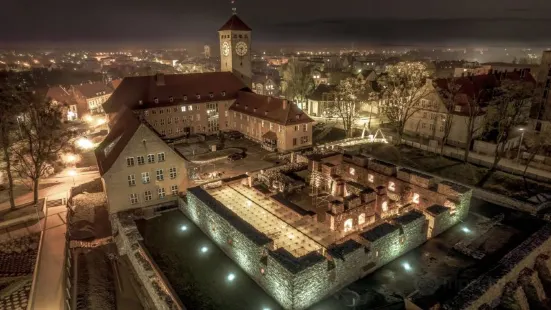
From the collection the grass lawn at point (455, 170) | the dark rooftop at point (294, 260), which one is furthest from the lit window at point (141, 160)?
the grass lawn at point (455, 170)

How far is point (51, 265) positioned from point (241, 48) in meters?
49.4

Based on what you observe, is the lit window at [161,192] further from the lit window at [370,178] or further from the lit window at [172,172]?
the lit window at [370,178]

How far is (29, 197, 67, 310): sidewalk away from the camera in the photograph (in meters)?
24.5

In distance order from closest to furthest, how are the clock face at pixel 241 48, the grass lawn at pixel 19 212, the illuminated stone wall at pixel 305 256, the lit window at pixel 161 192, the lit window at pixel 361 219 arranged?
the illuminated stone wall at pixel 305 256
the lit window at pixel 361 219
the grass lawn at pixel 19 212
the lit window at pixel 161 192
the clock face at pixel 241 48

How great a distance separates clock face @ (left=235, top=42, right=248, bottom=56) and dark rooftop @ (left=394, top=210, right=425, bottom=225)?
48.7 m

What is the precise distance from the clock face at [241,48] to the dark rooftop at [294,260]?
51202mm

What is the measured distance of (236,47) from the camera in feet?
211

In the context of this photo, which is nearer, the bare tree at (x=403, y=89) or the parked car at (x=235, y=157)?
the parked car at (x=235, y=157)

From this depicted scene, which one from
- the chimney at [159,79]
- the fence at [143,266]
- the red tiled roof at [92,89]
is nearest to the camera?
the fence at [143,266]

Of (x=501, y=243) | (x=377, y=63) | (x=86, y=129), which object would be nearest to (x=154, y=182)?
(x=501, y=243)

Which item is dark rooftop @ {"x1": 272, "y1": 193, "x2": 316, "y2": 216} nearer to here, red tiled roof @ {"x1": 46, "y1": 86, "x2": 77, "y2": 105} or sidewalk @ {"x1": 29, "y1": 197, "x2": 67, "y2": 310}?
sidewalk @ {"x1": 29, "y1": 197, "x2": 67, "y2": 310}

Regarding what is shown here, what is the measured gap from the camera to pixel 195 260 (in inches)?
1025

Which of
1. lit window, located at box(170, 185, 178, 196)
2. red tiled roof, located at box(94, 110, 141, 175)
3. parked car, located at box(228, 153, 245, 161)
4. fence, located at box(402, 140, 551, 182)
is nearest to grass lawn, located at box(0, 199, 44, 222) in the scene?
red tiled roof, located at box(94, 110, 141, 175)

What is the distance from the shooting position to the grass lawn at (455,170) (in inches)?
1467
